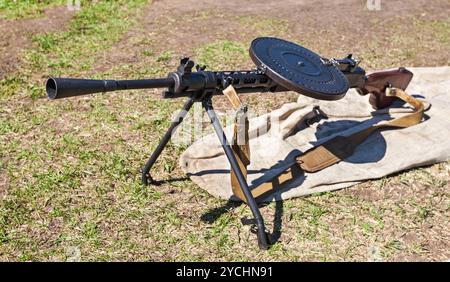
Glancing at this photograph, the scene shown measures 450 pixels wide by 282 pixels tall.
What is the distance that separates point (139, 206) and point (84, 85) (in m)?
1.55

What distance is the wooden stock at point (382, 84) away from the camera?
5.59 meters

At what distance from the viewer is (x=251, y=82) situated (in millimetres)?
4066

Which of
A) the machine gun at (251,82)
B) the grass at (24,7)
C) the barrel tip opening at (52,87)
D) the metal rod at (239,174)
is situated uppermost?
the barrel tip opening at (52,87)

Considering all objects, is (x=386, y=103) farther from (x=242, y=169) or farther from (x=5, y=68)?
(x=5, y=68)

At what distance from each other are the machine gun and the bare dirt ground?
3798mm

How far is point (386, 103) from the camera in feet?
19.9

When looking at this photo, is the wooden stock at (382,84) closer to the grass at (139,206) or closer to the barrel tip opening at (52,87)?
the grass at (139,206)

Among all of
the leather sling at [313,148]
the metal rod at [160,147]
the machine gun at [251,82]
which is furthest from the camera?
the metal rod at [160,147]

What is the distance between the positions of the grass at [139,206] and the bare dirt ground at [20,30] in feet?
3.79

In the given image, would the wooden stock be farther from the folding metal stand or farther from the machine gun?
the folding metal stand

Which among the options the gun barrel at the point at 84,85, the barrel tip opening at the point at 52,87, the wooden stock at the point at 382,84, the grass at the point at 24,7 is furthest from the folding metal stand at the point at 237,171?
the grass at the point at 24,7

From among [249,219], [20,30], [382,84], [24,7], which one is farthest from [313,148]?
[24,7]

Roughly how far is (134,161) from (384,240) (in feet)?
8.19

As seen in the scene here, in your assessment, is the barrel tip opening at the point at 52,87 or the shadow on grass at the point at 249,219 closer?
the barrel tip opening at the point at 52,87
